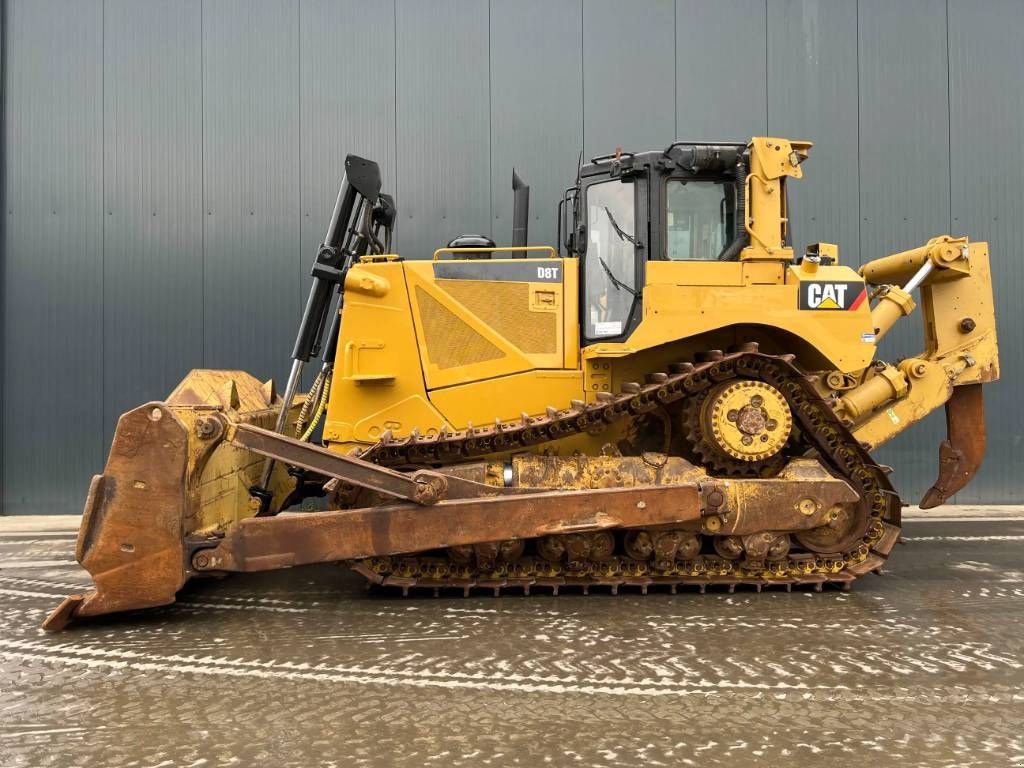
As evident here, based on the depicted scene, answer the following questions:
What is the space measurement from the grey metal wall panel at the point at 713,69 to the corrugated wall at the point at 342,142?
0.03m

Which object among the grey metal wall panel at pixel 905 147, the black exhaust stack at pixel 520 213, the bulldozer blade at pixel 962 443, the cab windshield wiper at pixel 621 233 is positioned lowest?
the bulldozer blade at pixel 962 443

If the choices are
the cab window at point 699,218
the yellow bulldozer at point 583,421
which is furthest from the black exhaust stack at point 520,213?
the cab window at point 699,218

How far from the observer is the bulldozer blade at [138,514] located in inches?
169

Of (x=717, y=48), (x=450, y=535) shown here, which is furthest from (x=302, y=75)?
(x=450, y=535)

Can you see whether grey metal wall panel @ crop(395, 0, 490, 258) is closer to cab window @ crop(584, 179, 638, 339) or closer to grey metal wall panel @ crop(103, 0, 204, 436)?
grey metal wall panel @ crop(103, 0, 204, 436)

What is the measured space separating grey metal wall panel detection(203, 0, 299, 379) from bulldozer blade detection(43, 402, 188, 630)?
464 cm

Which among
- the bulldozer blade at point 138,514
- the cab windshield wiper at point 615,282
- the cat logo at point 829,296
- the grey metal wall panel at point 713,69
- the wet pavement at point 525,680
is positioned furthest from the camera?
the grey metal wall panel at point 713,69

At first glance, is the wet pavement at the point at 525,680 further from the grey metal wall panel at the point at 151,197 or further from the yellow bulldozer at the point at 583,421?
the grey metal wall panel at the point at 151,197

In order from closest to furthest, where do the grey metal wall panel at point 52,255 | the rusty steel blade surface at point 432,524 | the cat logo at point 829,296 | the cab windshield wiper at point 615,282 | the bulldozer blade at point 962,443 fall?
the rusty steel blade surface at point 432,524 < the cat logo at point 829,296 < the cab windshield wiper at point 615,282 < the bulldozer blade at point 962,443 < the grey metal wall panel at point 52,255

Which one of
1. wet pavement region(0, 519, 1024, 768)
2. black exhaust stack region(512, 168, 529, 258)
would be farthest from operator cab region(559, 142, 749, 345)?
wet pavement region(0, 519, 1024, 768)

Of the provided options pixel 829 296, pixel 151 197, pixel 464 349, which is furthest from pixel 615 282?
pixel 151 197

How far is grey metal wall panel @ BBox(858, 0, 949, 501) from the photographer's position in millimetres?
9039

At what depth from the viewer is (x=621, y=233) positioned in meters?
5.36

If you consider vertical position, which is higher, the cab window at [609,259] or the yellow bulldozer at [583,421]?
the cab window at [609,259]
